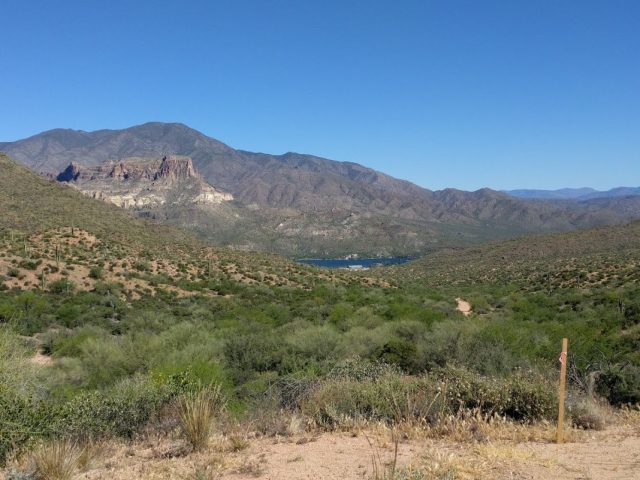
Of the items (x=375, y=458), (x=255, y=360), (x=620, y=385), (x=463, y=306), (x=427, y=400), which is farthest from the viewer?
(x=463, y=306)

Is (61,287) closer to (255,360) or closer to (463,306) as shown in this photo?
(255,360)

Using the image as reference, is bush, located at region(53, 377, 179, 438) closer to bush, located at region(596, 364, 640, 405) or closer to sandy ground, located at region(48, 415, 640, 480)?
sandy ground, located at region(48, 415, 640, 480)

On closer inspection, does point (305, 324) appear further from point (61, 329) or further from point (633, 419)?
point (633, 419)

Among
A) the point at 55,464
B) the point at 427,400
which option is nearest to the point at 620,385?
the point at 427,400

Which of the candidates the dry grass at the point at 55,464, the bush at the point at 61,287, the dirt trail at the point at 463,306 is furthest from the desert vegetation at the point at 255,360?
the dirt trail at the point at 463,306

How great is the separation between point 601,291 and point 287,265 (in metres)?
31.4

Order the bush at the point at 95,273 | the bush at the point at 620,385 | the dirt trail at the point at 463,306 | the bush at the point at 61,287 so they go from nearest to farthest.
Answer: the bush at the point at 620,385 → the bush at the point at 61,287 → the dirt trail at the point at 463,306 → the bush at the point at 95,273

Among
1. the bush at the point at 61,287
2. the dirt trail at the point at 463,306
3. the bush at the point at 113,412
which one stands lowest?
the dirt trail at the point at 463,306

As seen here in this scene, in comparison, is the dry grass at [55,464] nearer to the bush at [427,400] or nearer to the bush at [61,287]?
the bush at [427,400]

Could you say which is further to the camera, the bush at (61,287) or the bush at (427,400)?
the bush at (61,287)

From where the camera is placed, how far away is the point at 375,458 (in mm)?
5824

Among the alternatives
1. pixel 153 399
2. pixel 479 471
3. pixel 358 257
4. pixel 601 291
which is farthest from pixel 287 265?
pixel 358 257

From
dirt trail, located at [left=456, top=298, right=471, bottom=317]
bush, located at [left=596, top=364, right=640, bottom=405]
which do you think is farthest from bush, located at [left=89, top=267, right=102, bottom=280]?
bush, located at [left=596, top=364, right=640, bottom=405]

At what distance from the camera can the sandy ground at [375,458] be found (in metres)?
5.26
